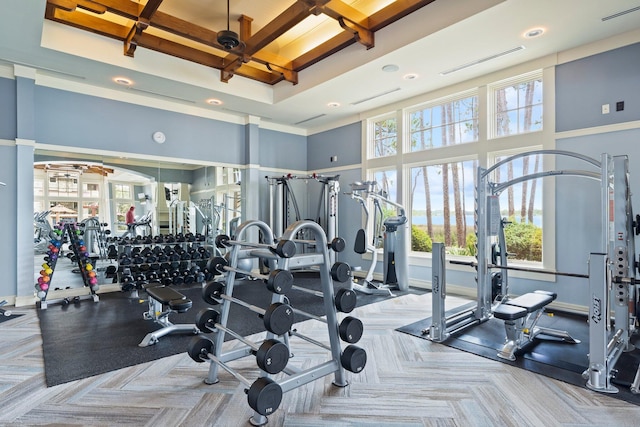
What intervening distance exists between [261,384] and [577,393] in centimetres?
203

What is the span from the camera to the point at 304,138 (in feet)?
25.4

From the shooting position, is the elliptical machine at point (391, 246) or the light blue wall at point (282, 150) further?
the light blue wall at point (282, 150)

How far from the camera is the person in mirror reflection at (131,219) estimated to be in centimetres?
545

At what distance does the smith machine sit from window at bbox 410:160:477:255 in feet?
4.40

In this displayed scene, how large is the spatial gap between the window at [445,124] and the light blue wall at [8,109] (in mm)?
5619

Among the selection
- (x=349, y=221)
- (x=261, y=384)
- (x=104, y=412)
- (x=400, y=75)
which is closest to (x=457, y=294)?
(x=349, y=221)

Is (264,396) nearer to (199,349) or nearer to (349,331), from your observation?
(349,331)

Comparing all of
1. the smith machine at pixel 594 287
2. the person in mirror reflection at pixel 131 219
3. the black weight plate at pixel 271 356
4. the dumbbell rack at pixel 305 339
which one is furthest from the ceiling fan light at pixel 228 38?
the black weight plate at pixel 271 356

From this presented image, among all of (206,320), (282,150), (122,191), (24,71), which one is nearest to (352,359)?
(206,320)

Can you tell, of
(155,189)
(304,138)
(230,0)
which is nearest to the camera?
(230,0)

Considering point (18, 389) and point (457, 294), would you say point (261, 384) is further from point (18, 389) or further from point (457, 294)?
point (457, 294)

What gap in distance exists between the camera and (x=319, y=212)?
6953mm

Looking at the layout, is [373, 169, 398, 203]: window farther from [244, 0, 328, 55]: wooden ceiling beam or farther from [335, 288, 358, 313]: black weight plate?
[335, 288, 358, 313]: black weight plate

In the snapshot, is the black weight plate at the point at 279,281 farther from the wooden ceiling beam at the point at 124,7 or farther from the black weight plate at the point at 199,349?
the wooden ceiling beam at the point at 124,7
